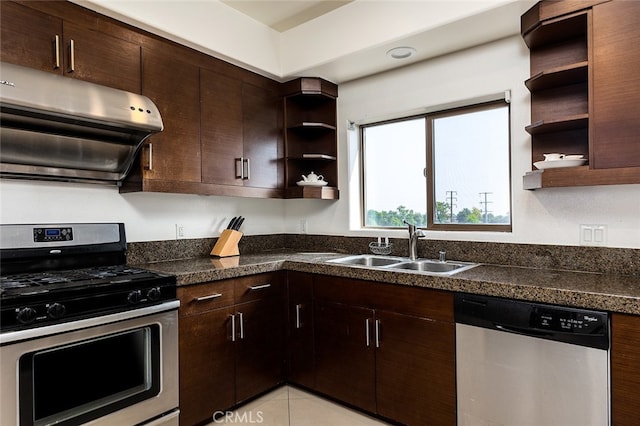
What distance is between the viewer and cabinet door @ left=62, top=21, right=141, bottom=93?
1893 millimetres

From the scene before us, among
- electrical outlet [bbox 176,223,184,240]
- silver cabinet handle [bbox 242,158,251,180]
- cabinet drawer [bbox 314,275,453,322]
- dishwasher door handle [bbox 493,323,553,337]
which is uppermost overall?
silver cabinet handle [bbox 242,158,251,180]

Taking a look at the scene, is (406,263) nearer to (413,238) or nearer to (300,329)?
(413,238)

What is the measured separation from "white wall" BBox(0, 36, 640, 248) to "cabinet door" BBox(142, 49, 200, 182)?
34 cm

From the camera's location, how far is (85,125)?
1.88 metres

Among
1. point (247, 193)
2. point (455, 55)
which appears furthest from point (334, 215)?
point (455, 55)

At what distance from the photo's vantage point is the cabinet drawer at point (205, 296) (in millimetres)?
2016

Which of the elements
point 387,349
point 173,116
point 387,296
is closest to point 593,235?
point 387,296

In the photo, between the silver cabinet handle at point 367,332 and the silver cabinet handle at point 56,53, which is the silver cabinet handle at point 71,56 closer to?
the silver cabinet handle at point 56,53

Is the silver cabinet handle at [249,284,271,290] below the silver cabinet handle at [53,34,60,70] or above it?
below

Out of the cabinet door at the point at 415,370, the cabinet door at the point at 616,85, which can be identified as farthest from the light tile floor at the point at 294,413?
the cabinet door at the point at 616,85

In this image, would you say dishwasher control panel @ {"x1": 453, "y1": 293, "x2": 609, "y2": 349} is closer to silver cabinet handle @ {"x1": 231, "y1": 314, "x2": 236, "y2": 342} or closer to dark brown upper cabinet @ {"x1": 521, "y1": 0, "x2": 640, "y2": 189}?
dark brown upper cabinet @ {"x1": 521, "y1": 0, "x2": 640, "y2": 189}

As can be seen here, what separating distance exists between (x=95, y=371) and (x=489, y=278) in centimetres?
188

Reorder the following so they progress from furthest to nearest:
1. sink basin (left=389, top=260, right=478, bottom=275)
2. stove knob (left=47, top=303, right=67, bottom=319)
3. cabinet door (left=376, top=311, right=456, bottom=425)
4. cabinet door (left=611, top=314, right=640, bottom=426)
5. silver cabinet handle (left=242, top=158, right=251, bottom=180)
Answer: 1. silver cabinet handle (left=242, top=158, right=251, bottom=180)
2. sink basin (left=389, top=260, right=478, bottom=275)
3. cabinet door (left=376, top=311, right=456, bottom=425)
4. stove knob (left=47, top=303, right=67, bottom=319)
5. cabinet door (left=611, top=314, right=640, bottom=426)

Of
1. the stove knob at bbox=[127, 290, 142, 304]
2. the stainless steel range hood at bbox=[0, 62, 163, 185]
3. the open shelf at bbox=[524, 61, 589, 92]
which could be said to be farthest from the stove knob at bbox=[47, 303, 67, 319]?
the open shelf at bbox=[524, 61, 589, 92]
